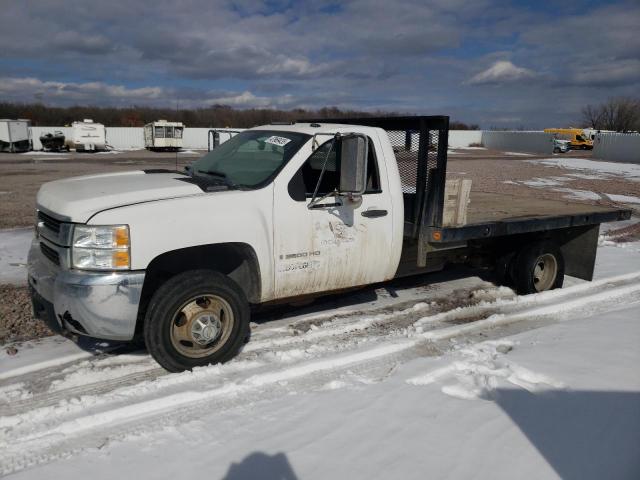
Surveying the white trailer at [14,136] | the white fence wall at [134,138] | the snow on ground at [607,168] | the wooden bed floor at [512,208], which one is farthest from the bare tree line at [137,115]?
the wooden bed floor at [512,208]

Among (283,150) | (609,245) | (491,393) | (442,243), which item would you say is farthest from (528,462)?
(609,245)

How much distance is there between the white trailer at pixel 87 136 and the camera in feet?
139

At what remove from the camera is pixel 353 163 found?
13.9 ft

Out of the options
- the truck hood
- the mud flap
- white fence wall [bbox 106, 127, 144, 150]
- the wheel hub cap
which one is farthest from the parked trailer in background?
white fence wall [bbox 106, 127, 144, 150]

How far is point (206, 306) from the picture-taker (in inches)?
163

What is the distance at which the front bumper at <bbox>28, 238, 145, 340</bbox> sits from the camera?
3674 mm

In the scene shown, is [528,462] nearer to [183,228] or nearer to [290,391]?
[290,391]

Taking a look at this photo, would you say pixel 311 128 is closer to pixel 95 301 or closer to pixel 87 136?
pixel 95 301

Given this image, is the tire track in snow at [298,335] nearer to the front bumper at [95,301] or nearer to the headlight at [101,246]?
Answer: the front bumper at [95,301]

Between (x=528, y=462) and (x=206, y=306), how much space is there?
249cm

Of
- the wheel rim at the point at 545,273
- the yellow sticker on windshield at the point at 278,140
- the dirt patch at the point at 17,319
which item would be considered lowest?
the dirt patch at the point at 17,319

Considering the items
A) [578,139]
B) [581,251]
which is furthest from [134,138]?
[581,251]

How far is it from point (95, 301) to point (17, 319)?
85.5 inches

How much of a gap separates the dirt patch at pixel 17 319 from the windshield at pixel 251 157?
2133 mm
